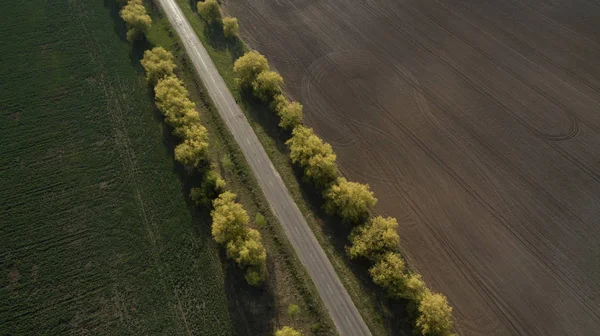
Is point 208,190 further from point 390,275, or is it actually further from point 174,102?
point 390,275

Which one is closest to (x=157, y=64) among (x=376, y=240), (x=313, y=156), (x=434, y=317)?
(x=313, y=156)

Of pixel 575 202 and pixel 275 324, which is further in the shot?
pixel 575 202

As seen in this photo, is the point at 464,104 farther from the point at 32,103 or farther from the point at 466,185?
the point at 32,103

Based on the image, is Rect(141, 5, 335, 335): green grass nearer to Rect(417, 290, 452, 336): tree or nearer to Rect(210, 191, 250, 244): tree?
Rect(210, 191, 250, 244): tree

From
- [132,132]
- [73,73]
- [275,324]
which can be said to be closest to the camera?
[275,324]

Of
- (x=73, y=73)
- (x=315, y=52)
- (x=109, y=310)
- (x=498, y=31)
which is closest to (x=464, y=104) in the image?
(x=498, y=31)

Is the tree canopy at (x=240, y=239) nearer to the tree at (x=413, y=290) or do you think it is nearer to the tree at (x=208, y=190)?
the tree at (x=208, y=190)

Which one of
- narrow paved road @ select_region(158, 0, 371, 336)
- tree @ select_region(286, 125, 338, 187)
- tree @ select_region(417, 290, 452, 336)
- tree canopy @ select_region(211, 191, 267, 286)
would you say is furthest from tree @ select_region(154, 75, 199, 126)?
tree @ select_region(417, 290, 452, 336)
